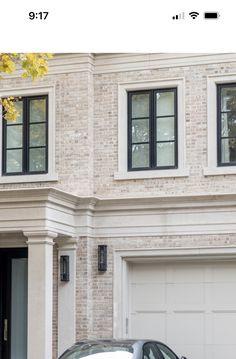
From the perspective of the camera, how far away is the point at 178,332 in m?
12.9

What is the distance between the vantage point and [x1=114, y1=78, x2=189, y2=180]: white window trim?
1292cm

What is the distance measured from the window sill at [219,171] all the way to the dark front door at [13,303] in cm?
416

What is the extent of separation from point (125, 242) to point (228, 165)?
8.27 feet

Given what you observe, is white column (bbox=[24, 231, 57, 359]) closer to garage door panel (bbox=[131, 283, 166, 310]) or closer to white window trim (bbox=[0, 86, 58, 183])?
white window trim (bbox=[0, 86, 58, 183])

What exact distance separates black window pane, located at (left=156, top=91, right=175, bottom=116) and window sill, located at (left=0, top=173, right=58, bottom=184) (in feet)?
8.14

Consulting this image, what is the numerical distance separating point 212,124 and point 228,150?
59 centimetres

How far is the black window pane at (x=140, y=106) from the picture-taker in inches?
528

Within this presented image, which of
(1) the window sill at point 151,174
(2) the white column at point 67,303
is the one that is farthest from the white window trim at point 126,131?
(2) the white column at point 67,303

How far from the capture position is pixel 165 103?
43.5ft

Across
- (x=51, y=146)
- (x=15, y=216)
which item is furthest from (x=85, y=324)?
(x=51, y=146)

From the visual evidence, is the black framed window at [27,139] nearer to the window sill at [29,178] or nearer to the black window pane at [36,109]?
the black window pane at [36,109]

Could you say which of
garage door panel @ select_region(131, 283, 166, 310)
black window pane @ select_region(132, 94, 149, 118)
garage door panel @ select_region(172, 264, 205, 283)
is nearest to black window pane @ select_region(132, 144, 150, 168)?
black window pane @ select_region(132, 94, 149, 118)
